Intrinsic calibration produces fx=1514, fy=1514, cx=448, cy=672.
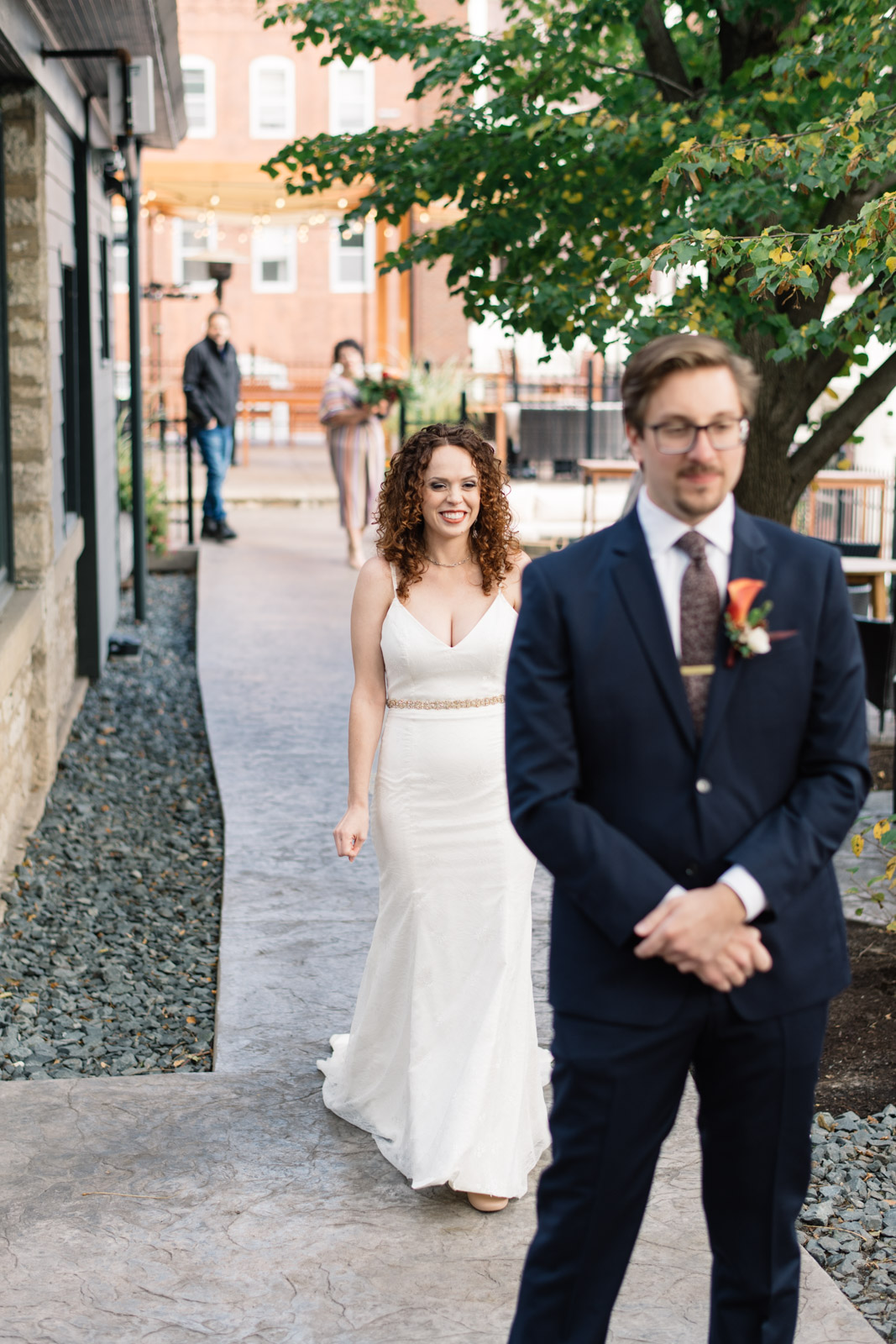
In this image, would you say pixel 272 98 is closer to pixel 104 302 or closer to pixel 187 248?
pixel 187 248

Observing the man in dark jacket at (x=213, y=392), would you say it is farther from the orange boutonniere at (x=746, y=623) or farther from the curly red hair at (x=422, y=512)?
the orange boutonniere at (x=746, y=623)

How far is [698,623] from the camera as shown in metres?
2.25

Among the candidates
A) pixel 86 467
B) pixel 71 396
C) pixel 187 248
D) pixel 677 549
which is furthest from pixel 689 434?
pixel 187 248

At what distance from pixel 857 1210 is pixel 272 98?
33620mm

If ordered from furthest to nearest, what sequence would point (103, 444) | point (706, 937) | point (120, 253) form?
point (120, 253) → point (103, 444) → point (706, 937)

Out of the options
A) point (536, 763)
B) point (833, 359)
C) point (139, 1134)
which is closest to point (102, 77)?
point (833, 359)

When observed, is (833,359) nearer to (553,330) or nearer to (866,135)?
(553,330)

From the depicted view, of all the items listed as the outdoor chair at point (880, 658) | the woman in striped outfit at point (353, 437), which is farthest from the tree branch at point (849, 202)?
the woman in striped outfit at point (353, 437)

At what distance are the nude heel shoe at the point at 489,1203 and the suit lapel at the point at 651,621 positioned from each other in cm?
160

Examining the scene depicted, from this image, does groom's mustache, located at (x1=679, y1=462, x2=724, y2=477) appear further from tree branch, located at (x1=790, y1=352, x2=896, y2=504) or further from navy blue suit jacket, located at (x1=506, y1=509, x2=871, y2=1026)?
tree branch, located at (x1=790, y1=352, x2=896, y2=504)

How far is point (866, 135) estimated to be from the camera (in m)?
4.41

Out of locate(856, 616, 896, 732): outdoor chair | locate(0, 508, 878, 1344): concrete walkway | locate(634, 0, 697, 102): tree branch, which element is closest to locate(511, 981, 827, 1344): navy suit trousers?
locate(0, 508, 878, 1344): concrete walkway

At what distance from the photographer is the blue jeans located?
1388cm

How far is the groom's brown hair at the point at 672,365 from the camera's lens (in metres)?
2.19
